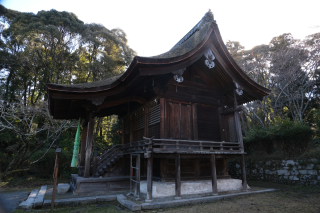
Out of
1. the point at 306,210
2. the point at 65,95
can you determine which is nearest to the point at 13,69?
the point at 65,95

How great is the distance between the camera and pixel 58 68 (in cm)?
2319

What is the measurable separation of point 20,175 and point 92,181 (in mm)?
12048

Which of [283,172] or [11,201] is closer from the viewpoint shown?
[11,201]

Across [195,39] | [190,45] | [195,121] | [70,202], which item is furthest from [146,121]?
[70,202]

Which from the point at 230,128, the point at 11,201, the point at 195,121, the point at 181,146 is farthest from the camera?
the point at 230,128

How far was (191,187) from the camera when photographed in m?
9.01

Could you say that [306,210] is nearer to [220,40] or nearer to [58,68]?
[220,40]

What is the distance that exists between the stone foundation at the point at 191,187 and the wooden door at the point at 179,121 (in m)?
2.23

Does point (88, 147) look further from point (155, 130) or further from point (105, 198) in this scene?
point (155, 130)

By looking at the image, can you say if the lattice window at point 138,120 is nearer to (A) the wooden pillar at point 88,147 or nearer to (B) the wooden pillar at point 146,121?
(B) the wooden pillar at point 146,121

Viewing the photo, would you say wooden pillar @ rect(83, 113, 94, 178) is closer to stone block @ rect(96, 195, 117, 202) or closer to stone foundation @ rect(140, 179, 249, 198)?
stone block @ rect(96, 195, 117, 202)

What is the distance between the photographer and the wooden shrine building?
8977 mm

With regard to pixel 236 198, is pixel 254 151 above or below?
above

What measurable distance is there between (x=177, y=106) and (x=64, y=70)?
1769cm
